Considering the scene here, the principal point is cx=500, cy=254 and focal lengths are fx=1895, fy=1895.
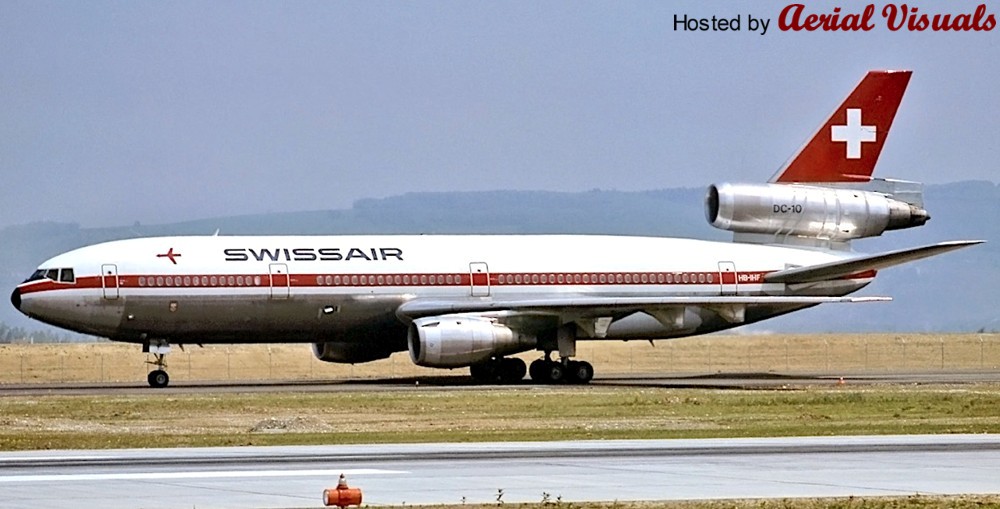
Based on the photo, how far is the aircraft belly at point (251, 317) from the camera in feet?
169

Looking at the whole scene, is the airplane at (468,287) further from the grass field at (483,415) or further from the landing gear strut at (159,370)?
the grass field at (483,415)

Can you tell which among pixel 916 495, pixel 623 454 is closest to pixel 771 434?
pixel 623 454

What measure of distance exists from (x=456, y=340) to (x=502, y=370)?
3733 mm

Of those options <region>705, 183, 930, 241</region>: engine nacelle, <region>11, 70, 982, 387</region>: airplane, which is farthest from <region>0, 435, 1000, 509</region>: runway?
<region>705, 183, 930, 241</region>: engine nacelle

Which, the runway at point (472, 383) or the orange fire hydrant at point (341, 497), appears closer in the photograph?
the orange fire hydrant at point (341, 497)

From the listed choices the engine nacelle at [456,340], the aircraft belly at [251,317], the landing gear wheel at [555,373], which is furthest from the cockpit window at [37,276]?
the landing gear wheel at [555,373]

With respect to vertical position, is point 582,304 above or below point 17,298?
below

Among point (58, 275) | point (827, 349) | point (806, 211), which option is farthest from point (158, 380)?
point (827, 349)

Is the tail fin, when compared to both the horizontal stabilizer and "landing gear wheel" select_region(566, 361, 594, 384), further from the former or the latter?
"landing gear wheel" select_region(566, 361, 594, 384)

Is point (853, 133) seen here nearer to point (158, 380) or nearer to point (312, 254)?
point (312, 254)

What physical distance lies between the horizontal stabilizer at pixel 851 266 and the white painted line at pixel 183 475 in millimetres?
31242

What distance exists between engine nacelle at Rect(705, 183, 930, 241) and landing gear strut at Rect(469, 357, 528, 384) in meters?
8.59

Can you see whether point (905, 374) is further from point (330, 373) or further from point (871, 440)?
point (871, 440)

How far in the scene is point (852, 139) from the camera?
60250 millimetres
